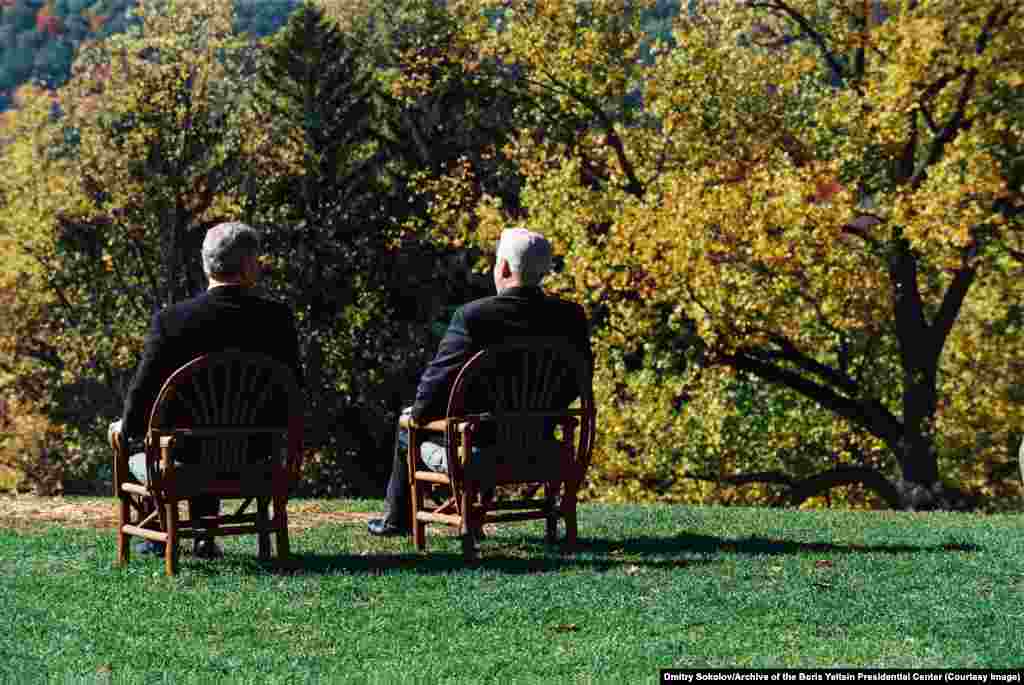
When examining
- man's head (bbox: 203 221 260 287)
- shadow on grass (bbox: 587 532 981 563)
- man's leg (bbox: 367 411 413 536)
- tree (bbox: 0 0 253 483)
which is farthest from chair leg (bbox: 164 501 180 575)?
tree (bbox: 0 0 253 483)

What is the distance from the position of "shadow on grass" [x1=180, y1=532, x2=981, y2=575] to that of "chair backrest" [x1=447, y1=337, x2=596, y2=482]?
1.62 ft

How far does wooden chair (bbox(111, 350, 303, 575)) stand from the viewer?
7.58 m

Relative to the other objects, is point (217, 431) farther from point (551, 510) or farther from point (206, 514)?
point (551, 510)

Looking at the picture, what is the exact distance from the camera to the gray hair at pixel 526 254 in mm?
8242

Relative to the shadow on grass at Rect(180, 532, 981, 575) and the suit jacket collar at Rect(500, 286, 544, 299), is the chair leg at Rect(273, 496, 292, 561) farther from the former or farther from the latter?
the suit jacket collar at Rect(500, 286, 544, 299)

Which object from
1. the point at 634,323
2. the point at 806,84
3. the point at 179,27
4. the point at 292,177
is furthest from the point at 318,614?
the point at 179,27

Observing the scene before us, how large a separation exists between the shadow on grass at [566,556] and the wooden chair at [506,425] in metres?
0.24

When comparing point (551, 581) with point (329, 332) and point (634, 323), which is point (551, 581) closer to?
point (634, 323)

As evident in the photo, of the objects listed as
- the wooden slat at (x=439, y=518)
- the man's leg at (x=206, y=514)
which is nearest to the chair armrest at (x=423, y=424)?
the wooden slat at (x=439, y=518)

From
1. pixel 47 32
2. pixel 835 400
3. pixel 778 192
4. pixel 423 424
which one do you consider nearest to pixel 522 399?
pixel 423 424

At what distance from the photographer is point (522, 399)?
8.25 metres

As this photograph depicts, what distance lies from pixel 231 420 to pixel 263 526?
0.64 meters

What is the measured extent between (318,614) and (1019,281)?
74.8 feet

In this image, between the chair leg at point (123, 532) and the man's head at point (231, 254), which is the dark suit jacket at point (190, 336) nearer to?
the man's head at point (231, 254)
